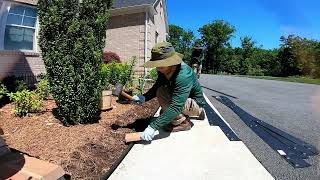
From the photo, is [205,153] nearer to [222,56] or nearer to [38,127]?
[38,127]

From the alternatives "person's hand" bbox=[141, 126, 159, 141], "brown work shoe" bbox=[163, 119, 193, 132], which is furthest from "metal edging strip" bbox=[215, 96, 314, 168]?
"person's hand" bbox=[141, 126, 159, 141]

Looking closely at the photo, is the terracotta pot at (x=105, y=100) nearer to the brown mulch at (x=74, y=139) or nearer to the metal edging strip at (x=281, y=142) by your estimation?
the brown mulch at (x=74, y=139)

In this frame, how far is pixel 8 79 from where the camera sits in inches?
357

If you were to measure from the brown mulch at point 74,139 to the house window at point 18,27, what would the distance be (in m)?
4.13

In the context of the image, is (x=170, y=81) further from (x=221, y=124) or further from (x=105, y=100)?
(x=105, y=100)

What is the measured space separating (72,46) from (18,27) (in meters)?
6.13

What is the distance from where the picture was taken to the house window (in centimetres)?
1021

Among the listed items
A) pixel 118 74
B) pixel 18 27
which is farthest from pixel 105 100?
pixel 18 27

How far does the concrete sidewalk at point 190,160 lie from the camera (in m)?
3.53

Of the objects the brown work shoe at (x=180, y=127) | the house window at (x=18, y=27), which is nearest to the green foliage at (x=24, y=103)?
the brown work shoe at (x=180, y=127)

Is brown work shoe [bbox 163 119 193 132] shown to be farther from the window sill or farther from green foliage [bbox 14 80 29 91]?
the window sill

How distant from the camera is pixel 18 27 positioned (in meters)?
10.6

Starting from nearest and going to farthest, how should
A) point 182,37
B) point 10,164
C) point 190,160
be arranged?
point 10,164
point 190,160
point 182,37

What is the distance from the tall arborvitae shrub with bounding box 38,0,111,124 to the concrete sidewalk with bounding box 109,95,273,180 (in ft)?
4.91
